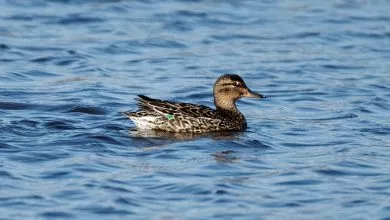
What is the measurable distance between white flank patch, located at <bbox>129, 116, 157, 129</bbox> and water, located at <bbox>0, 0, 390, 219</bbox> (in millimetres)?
163

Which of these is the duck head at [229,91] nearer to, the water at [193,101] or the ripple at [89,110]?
the water at [193,101]

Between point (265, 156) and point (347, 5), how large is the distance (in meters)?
13.7

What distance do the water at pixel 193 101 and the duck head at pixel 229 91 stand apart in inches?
17.6

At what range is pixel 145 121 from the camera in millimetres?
15820

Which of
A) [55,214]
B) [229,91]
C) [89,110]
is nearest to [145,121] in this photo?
[229,91]

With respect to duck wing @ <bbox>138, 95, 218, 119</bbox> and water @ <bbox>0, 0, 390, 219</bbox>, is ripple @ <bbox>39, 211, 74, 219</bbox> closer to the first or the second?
water @ <bbox>0, 0, 390, 219</bbox>

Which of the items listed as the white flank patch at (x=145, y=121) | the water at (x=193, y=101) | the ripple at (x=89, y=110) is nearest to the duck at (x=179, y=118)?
the white flank patch at (x=145, y=121)

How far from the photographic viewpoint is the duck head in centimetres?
1662

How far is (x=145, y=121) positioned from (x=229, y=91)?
55.7 inches

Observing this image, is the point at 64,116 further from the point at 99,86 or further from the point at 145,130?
the point at 99,86

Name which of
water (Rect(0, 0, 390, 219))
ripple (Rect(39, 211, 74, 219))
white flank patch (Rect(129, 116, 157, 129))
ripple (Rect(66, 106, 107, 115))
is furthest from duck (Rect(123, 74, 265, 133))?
ripple (Rect(39, 211, 74, 219))

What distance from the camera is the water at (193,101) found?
41.4ft

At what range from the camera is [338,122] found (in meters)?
17.2

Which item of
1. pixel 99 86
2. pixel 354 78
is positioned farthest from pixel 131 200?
pixel 354 78
